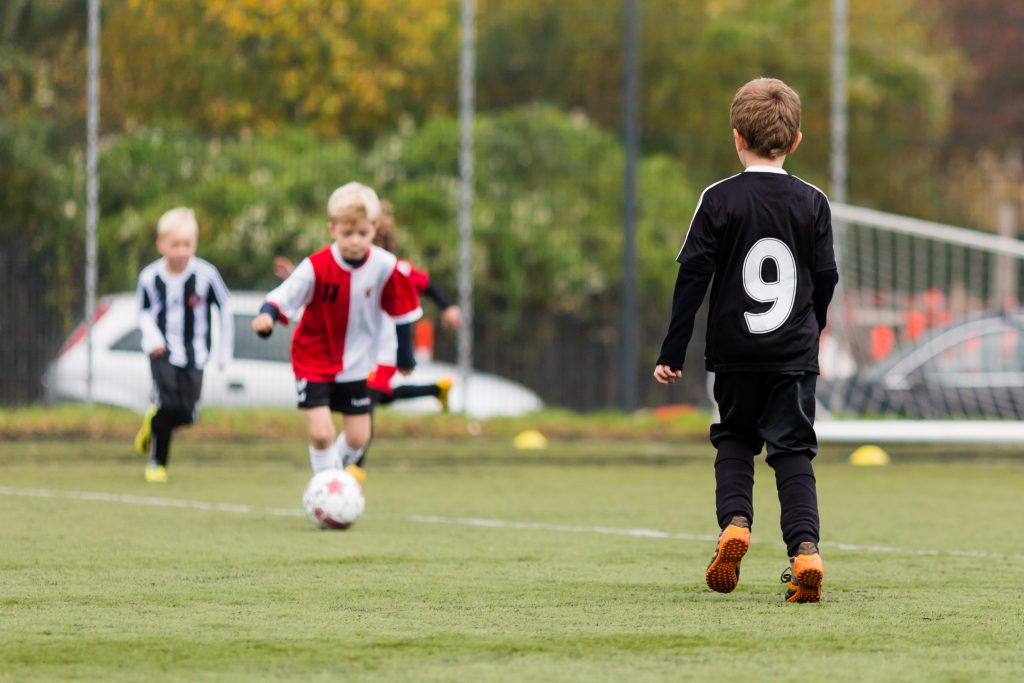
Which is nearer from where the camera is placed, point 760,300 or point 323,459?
point 760,300

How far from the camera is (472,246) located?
61.8ft

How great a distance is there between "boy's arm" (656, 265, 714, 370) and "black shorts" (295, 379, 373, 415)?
10.9ft

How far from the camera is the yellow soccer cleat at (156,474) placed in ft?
39.0

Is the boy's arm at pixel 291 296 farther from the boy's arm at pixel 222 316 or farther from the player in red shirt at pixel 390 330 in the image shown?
the boy's arm at pixel 222 316

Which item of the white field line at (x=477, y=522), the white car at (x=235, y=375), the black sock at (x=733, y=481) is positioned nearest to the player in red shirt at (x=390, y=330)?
the white field line at (x=477, y=522)

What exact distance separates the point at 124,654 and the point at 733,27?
24.7 metres

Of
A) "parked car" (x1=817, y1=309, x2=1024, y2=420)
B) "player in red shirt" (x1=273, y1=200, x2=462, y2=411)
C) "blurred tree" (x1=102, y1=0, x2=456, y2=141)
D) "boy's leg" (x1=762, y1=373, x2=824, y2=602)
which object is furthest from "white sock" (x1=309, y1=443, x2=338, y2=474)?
"blurred tree" (x1=102, y1=0, x2=456, y2=141)

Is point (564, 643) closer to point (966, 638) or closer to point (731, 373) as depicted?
point (966, 638)

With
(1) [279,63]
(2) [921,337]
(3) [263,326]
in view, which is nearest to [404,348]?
(3) [263,326]

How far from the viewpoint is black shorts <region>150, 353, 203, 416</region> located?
11844mm

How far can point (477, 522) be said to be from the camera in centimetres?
927

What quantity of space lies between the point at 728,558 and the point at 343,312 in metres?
3.72

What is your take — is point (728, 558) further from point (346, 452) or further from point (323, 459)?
point (346, 452)

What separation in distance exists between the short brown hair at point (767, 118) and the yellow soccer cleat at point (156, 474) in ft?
20.5
